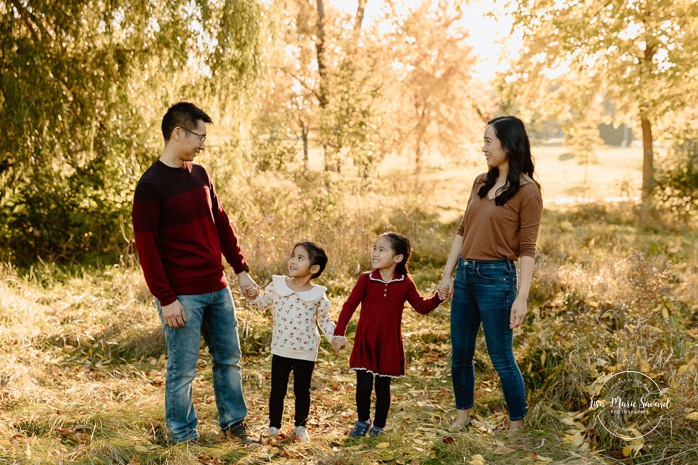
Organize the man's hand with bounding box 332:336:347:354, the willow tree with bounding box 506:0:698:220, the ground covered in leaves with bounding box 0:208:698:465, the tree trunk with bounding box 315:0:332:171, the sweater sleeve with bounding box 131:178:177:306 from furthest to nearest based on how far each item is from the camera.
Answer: the tree trunk with bounding box 315:0:332:171 < the willow tree with bounding box 506:0:698:220 < the man's hand with bounding box 332:336:347:354 < the ground covered in leaves with bounding box 0:208:698:465 < the sweater sleeve with bounding box 131:178:177:306

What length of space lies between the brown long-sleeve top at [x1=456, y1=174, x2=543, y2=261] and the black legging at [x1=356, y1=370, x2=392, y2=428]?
98 cm

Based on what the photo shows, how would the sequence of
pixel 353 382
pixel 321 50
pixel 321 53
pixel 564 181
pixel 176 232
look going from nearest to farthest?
pixel 176 232, pixel 353 382, pixel 321 53, pixel 321 50, pixel 564 181

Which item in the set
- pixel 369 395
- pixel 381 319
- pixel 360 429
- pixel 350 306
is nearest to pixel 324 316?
pixel 350 306

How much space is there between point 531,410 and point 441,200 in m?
13.1

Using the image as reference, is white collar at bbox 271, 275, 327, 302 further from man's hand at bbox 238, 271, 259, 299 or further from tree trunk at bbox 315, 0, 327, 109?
tree trunk at bbox 315, 0, 327, 109

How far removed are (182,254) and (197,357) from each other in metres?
0.62

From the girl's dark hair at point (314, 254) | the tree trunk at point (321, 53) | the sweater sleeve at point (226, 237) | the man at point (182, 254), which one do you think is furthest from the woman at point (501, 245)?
the tree trunk at point (321, 53)

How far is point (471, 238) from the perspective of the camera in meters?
3.94

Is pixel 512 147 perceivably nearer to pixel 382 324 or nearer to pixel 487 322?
pixel 487 322

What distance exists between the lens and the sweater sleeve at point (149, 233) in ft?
11.5

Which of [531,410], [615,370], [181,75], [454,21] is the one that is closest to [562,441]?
[531,410]

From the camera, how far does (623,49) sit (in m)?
10.6

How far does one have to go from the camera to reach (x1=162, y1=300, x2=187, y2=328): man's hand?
11.8 ft

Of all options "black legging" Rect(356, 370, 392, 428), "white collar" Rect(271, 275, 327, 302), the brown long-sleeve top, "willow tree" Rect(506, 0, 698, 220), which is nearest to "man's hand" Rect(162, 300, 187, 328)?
"white collar" Rect(271, 275, 327, 302)
